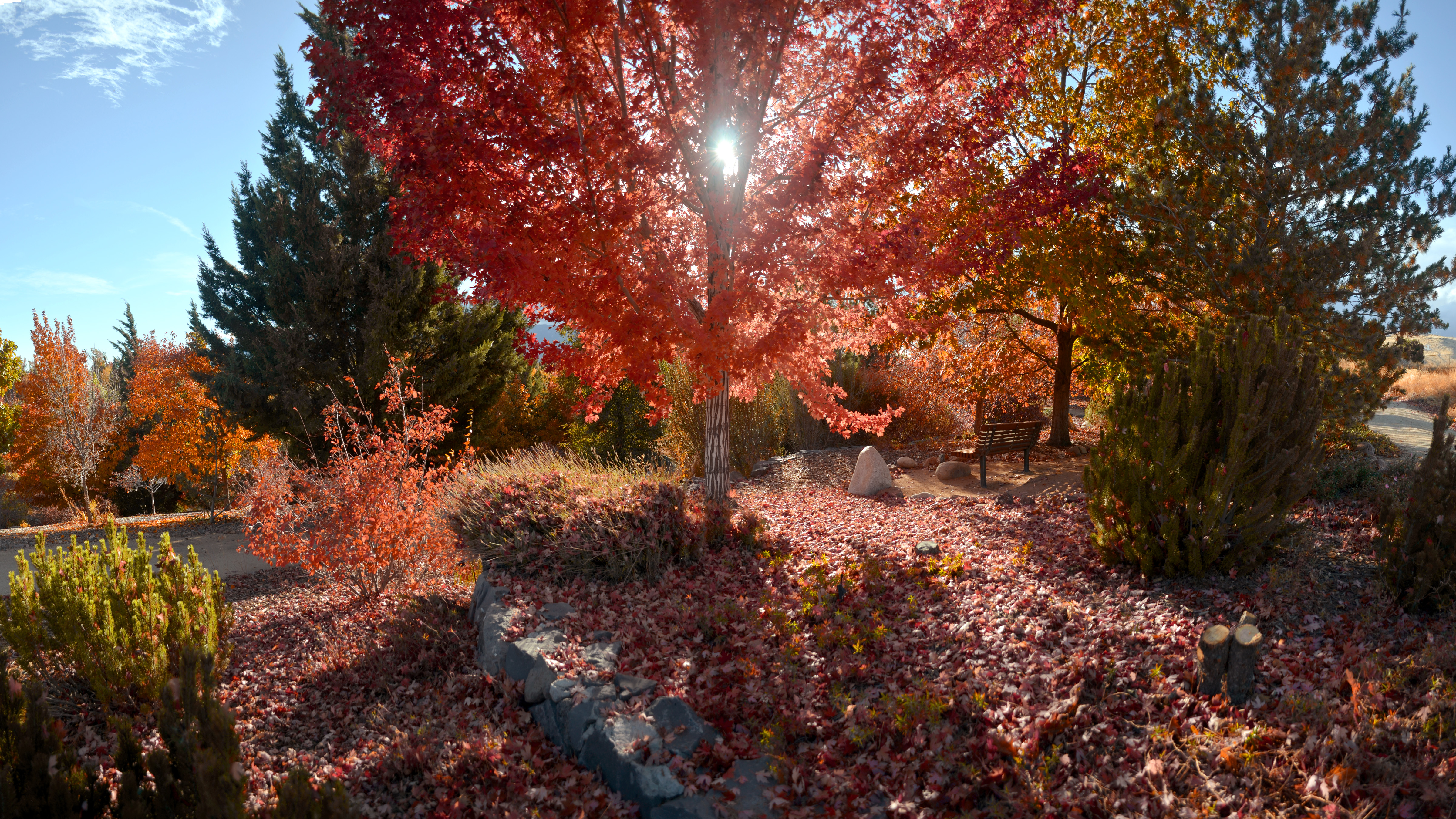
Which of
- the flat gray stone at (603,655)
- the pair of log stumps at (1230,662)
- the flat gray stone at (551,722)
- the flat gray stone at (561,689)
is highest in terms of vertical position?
the pair of log stumps at (1230,662)

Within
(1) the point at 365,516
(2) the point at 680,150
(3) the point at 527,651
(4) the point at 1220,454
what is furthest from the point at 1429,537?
(1) the point at 365,516

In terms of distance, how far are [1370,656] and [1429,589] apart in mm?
932

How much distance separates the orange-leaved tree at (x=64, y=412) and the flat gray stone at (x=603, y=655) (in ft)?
67.2

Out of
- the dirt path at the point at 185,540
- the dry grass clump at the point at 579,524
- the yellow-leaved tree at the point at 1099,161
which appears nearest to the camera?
the dry grass clump at the point at 579,524

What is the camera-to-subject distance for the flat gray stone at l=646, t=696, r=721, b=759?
387 centimetres

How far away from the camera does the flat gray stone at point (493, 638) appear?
5.11 meters

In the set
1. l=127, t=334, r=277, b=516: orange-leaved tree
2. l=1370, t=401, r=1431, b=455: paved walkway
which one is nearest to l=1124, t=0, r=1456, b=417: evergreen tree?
l=1370, t=401, r=1431, b=455: paved walkway

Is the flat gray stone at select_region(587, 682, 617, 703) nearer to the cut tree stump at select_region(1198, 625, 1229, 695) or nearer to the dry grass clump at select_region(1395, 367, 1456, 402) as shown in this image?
the cut tree stump at select_region(1198, 625, 1229, 695)

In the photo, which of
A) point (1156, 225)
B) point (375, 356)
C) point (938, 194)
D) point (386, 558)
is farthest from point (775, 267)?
point (375, 356)

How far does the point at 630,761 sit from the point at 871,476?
7871 millimetres

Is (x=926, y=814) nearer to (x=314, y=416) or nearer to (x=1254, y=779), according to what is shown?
(x=1254, y=779)

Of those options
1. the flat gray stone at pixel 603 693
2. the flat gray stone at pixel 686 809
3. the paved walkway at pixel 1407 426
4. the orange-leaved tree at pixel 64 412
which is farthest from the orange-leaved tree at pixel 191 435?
the paved walkway at pixel 1407 426

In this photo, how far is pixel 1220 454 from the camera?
16.6ft

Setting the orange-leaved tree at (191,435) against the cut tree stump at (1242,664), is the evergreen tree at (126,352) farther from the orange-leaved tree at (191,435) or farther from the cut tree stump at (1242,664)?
the cut tree stump at (1242,664)
